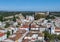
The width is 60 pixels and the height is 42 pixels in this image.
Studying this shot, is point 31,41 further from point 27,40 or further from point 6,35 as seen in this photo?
point 6,35

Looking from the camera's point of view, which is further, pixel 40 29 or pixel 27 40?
pixel 40 29

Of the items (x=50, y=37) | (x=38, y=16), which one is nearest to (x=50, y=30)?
(x=50, y=37)

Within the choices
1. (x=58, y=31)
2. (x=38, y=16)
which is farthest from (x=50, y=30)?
(x=38, y=16)

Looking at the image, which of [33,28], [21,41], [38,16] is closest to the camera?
[21,41]

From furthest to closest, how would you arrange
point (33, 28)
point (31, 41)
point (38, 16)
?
point (38, 16)
point (33, 28)
point (31, 41)

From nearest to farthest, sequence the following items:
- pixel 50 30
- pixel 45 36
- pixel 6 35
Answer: pixel 45 36
pixel 6 35
pixel 50 30

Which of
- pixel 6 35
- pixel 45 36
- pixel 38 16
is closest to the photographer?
pixel 45 36

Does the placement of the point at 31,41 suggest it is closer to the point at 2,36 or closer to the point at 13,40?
the point at 13,40

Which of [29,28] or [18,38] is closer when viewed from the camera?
[18,38]
